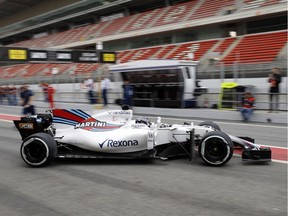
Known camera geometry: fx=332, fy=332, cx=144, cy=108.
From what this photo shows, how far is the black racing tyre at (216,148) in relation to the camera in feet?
16.9

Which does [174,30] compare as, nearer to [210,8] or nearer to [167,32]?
[167,32]

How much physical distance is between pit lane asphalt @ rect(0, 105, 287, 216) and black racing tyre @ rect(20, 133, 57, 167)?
147 millimetres

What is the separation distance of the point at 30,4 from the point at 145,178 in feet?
162

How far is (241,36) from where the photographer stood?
23469 millimetres

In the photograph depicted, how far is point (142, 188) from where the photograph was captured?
14.3ft

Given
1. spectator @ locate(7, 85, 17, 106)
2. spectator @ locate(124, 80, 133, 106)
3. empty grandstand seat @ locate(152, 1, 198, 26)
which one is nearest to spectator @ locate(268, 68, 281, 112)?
spectator @ locate(124, 80, 133, 106)

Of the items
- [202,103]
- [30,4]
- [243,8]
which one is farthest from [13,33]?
[202,103]

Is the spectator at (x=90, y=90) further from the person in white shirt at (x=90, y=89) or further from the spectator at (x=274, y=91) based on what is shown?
the spectator at (x=274, y=91)

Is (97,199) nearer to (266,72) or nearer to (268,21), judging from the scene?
(266,72)

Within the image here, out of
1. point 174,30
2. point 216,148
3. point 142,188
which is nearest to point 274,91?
point 216,148

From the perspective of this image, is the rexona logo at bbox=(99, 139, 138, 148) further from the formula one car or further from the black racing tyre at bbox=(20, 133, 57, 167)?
the black racing tyre at bbox=(20, 133, 57, 167)

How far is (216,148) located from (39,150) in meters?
2.86

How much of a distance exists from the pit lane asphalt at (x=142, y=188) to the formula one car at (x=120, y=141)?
0.19 m

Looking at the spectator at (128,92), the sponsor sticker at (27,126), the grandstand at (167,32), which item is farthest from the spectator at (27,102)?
the grandstand at (167,32)
